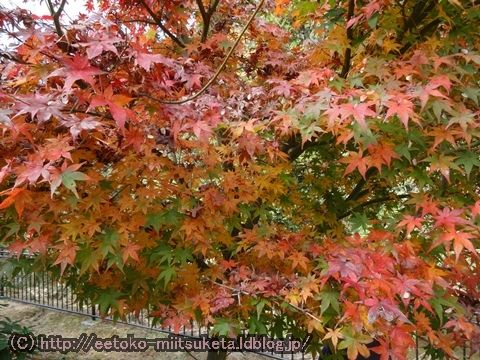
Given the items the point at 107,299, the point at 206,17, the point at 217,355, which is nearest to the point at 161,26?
the point at 206,17

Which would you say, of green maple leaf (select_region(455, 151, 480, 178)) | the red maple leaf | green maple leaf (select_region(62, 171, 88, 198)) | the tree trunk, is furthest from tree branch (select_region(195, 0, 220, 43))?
the tree trunk

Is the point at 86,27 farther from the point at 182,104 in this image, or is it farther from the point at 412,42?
the point at 412,42

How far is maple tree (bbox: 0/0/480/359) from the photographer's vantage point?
1.92 metres

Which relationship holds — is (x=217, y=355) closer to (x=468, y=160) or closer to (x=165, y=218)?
(x=165, y=218)

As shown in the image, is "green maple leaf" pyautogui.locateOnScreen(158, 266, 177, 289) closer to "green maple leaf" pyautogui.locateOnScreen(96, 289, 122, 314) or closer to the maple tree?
the maple tree

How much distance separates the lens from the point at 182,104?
2.18 meters

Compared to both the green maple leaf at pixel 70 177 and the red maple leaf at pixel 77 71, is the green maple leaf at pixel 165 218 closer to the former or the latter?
the green maple leaf at pixel 70 177

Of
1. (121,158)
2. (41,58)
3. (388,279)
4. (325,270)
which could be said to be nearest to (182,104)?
(121,158)

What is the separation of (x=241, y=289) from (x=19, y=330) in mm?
3610

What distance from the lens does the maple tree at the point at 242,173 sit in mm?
1924

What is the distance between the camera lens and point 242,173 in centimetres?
263

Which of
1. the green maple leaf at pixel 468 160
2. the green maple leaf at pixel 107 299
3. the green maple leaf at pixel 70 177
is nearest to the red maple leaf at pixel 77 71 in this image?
the green maple leaf at pixel 70 177

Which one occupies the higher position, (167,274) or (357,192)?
(357,192)

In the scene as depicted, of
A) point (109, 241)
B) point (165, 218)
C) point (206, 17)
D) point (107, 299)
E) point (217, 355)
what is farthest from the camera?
point (217, 355)
